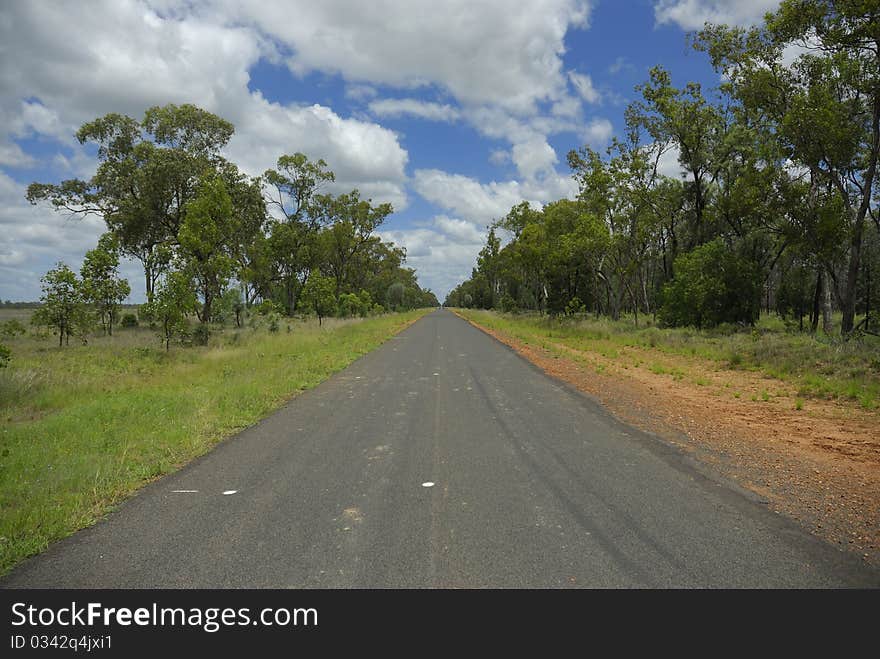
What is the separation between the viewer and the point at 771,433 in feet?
25.4

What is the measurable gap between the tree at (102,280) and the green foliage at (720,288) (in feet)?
94.4

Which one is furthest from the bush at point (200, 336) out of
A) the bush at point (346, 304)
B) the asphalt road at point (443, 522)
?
the bush at point (346, 304)

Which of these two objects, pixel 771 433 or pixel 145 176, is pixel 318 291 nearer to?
pixel 145 176

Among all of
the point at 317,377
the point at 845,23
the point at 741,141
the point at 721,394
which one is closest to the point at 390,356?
the point at 317,377

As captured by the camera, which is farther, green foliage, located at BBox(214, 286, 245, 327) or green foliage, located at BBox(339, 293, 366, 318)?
green foliage, located at BBox(339, 293, 366, 318)

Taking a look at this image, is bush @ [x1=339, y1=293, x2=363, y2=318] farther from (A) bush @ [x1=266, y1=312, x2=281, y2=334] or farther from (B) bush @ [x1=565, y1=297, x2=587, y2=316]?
(B) bush @ [x1=565, y1=297, x2=587, y2=316]

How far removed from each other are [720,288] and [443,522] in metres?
24.7

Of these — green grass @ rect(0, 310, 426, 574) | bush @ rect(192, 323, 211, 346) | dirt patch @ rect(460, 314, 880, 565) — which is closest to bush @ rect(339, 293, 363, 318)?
bush @ rect(192, 323, 211, 346)

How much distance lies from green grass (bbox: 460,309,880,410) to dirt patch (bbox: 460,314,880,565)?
471 mm

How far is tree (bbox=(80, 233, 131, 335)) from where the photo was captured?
69.3 ft

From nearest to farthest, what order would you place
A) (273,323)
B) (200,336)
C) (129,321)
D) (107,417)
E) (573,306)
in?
1. (107,417)
2. (200,336)
3. (273,323)
4. (129,321)
5. (573,306)

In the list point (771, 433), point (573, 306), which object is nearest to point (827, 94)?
point (771, 433)

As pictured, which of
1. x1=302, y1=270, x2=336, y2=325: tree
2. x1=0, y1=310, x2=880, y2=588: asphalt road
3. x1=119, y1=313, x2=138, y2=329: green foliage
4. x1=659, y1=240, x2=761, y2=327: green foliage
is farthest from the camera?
x1=302, y1=270, x2=336, y2=325: tree
